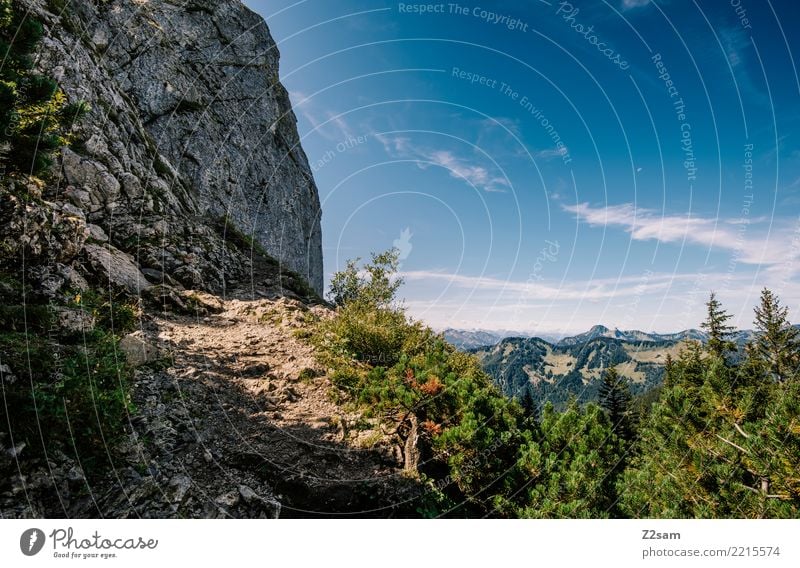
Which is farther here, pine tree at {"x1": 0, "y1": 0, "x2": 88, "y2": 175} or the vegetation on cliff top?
pine tree at {"x1": 0, "y1": 0, "x2": 88, "y2": 175}

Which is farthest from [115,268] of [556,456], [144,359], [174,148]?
[174,148]

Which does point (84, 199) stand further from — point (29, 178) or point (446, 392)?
point (446, 392)

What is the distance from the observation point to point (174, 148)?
3094cm

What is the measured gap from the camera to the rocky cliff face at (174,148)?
39.9ft

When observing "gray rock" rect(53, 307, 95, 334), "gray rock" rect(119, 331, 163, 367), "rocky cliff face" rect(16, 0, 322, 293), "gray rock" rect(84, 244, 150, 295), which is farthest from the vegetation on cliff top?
"rocky cliff face" rect(16, 0, 322, 293)

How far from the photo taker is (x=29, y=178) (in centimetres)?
693

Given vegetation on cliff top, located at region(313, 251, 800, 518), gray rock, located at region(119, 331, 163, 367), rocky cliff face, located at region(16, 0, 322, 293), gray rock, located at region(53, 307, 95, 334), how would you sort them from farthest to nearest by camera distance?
1. rocky cliff face, located at region(16, 0, 322, 293)
2. gray rock, located at region(119, 331, 163, 367)
3. gray rock, located at region(53, 307, 95, 334)
4. vegetation on cliff top, located at region(313, 251, 800, 518)

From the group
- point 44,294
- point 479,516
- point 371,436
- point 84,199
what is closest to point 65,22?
point 84,199

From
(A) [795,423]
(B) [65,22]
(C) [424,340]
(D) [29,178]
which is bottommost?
(A) [795,423]

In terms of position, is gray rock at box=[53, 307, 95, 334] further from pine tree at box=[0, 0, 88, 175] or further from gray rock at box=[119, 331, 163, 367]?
pine tree at box=[0, 0, 88, 175]

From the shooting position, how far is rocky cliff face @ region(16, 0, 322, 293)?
39.9ft

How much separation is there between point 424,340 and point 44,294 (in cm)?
737

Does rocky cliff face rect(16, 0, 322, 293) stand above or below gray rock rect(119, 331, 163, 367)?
above
